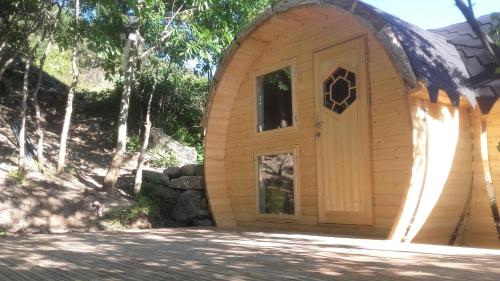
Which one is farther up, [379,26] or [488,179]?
[379,26]

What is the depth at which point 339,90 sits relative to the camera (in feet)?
18.7

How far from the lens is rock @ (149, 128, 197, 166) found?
10.3m

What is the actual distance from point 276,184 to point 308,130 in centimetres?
98

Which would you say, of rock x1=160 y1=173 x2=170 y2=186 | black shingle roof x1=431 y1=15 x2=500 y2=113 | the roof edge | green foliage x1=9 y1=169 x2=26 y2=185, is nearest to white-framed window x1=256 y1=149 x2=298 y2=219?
the roof edge

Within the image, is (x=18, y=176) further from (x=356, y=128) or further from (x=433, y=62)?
(x=433, y=62)

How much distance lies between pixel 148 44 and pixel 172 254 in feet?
22.5

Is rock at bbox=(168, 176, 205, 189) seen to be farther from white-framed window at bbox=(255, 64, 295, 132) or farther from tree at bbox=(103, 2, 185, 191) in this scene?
white-framed window at bbox=(255, 64, 295, 132)

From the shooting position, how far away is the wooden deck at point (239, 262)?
2.35 metres

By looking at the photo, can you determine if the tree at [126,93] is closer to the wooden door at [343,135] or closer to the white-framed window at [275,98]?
the white-framed window at [275,98]

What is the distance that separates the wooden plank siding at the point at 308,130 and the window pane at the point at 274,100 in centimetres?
14

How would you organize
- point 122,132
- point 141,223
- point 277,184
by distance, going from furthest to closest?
point 122,132 → point 141,223 → point 277,184

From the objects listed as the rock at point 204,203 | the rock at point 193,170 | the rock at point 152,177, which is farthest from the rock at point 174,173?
the rock at point 204,203

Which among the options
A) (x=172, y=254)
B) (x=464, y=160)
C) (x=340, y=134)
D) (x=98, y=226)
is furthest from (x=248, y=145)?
(x=172, y=254)

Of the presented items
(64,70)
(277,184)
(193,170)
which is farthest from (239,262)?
(64,70)
